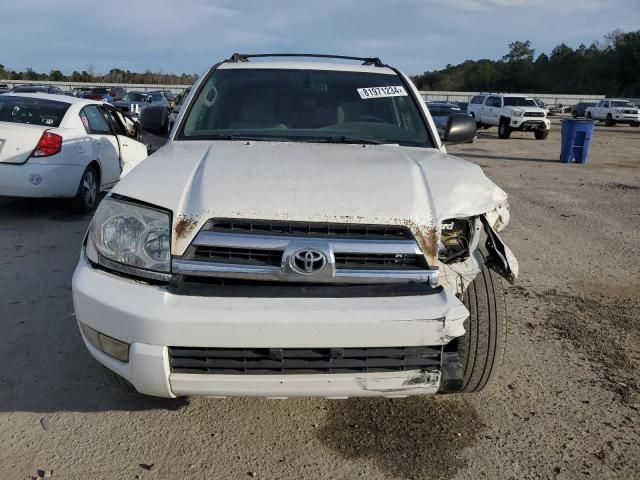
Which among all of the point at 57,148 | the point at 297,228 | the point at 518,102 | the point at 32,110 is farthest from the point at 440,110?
the point at 297,228

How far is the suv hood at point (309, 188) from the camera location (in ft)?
7.74

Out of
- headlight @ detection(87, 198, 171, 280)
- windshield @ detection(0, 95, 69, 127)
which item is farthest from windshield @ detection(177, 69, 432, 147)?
windshield @ detection(0, 95, 69, 127)

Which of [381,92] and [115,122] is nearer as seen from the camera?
[381,92]

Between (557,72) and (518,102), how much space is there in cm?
6635

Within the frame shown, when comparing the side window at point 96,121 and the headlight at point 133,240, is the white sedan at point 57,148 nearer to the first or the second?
the side window at point 96,121

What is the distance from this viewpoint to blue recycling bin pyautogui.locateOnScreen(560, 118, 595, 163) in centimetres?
1589

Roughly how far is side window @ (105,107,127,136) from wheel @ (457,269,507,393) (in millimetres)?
6908

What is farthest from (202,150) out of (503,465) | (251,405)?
(503,465)

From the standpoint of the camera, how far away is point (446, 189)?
2.60 metres

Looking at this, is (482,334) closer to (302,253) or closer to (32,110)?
(302,253)

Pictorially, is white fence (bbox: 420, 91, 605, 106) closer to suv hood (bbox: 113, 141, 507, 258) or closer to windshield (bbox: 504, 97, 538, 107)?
windshield (bbox: 504, 97, 538, 107)

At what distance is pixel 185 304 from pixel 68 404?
1.27 metres

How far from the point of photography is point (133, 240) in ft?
8.00

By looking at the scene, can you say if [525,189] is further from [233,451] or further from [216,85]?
[233,451]
